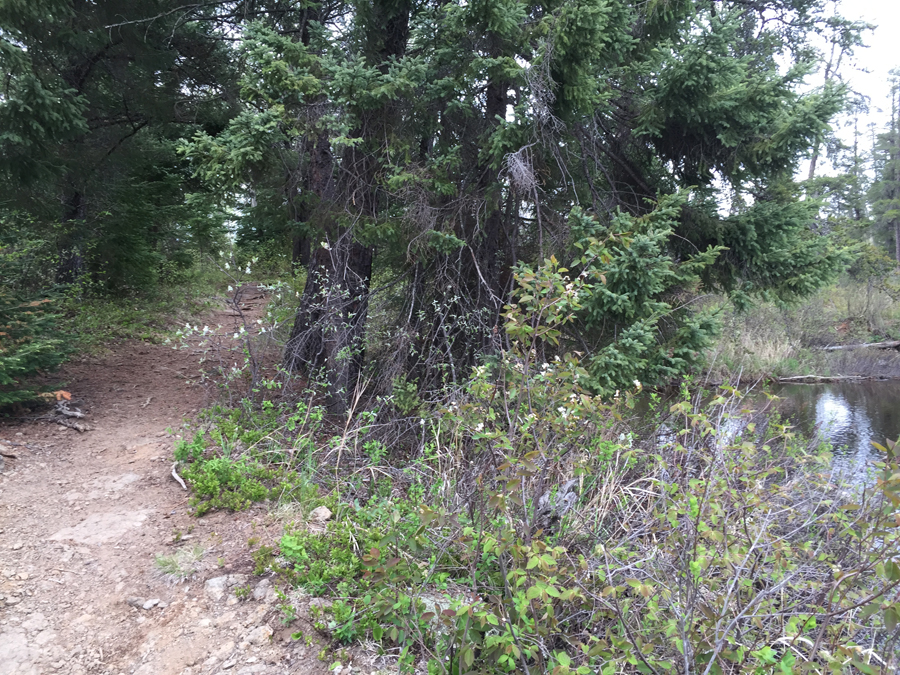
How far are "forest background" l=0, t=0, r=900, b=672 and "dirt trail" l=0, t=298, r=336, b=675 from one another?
0.33m

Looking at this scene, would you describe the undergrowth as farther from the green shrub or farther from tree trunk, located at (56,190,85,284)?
tree trunk, located at (56,190,85,284)

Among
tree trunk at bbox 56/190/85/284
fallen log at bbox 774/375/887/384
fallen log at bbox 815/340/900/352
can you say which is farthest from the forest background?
fallen log at bbox 815/340/900/352

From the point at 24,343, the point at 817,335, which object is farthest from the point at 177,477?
the point at 817,335

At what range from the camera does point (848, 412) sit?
38.4 feet

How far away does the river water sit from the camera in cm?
913

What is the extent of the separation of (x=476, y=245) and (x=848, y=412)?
1052 centimetres

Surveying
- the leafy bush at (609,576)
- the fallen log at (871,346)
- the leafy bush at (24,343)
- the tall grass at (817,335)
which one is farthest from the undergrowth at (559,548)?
the fallen log at (871,346)

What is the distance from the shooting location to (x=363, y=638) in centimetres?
275

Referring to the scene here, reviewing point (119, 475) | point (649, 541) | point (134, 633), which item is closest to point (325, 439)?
point (119, 475)

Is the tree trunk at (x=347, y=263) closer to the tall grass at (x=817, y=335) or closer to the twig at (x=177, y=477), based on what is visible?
the twig at (x=177, y=477)

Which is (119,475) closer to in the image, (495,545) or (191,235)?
(495,545)

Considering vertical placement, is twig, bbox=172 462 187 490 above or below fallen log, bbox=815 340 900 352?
above

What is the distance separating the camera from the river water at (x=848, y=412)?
913cm

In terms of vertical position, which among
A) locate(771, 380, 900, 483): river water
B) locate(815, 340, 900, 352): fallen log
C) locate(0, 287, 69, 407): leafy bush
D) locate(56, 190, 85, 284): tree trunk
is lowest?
locate(771, 380, 900, 483): river water
